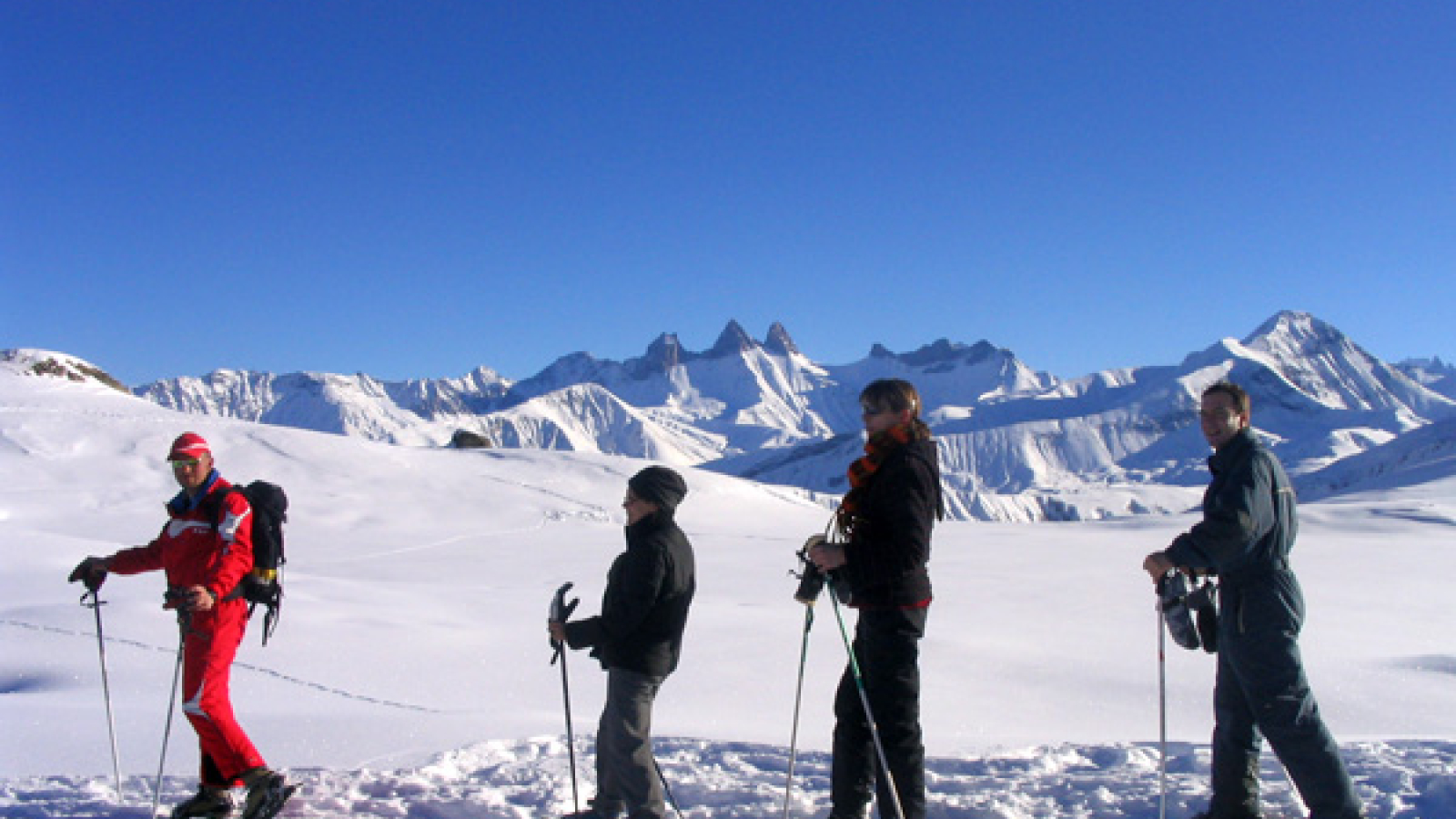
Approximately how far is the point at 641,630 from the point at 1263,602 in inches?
105

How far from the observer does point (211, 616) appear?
4.79 meters

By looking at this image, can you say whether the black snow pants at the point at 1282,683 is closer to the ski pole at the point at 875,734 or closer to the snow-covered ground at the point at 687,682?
the snow-covered ground at the point at 687,682

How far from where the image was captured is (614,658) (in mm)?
4570

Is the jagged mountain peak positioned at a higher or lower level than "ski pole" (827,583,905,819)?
higher

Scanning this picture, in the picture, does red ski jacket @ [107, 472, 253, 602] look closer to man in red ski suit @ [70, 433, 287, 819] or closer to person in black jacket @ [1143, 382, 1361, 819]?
man in red ski suit @ [70, 433, 287, 819]

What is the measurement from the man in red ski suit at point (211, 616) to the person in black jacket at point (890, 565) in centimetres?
278

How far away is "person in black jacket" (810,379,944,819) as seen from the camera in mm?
4211

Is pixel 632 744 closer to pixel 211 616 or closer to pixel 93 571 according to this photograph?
pixel 211 616

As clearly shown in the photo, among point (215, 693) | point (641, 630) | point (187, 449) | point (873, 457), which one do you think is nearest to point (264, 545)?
point (187, 449)

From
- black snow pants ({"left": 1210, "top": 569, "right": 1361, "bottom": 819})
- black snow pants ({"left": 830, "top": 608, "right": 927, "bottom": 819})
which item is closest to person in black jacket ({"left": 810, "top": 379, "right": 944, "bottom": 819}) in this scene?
black snow pants ({"left": 830, "top": 608, "right": 927, "bottom": 819})

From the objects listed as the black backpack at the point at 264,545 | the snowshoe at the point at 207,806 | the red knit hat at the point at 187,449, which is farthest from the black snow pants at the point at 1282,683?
the red knit hat at the point at 187,449

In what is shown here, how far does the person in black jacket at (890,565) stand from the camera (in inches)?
166

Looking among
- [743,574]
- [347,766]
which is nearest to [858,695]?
[347,766]

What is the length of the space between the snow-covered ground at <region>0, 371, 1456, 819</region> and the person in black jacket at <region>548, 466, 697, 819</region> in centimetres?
70
